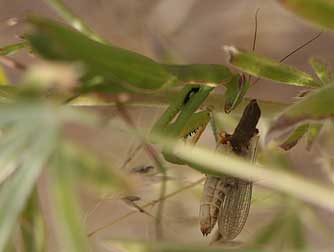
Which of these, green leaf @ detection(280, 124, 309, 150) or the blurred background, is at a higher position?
the blurred background

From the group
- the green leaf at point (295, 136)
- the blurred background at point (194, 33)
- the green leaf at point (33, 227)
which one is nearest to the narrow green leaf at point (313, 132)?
the green leaf at point (295, 136)

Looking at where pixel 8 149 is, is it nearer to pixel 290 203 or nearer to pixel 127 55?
pixel 127 55

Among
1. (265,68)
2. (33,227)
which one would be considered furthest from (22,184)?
(265,68)

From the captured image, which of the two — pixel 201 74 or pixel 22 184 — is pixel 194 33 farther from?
pixel 22 184

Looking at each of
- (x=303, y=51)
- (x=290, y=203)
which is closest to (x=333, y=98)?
(x=290, y=203)

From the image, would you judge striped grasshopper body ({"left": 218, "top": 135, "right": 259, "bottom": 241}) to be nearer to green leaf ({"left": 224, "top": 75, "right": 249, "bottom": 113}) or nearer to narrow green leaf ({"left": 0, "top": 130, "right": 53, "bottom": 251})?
green leaf ({"left": 224, "top": 75, "right": 249, "bottom": 113})

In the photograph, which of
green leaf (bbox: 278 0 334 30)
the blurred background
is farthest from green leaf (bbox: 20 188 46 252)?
the blurred background
